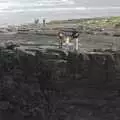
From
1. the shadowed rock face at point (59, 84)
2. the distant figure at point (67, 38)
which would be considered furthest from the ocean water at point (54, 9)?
the shadowed rock face at point (59, 84)

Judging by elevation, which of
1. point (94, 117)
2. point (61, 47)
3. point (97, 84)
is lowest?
point (94, 117)

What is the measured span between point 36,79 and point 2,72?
52.6 inches

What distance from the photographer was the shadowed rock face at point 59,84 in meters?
14.2

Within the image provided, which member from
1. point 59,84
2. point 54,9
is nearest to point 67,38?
point 59,84

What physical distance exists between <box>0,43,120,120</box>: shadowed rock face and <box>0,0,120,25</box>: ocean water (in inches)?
708

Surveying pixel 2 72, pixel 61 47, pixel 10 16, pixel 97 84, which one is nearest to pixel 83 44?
pixel 61 47

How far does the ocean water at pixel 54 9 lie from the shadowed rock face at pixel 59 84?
18.0m

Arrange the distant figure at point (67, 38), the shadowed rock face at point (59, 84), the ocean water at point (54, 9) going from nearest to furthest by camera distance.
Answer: the shadowed rock face at point (59, 84)
the distant figure at point (67, 38)
the ocean water at point (54, 9)

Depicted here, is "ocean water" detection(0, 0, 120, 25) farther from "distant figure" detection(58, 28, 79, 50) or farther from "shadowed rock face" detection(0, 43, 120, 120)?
"shadowed rock face" detection(0, 43, 120, 120)

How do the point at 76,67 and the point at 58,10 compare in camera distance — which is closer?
the point at 76,67

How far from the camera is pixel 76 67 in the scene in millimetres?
14297

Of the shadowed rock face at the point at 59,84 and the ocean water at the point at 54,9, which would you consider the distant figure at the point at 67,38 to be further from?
the ocean water at the point at 54,9

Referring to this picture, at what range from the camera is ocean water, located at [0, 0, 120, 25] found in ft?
113

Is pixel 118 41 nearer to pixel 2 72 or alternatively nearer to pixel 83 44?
pixel 83 44
